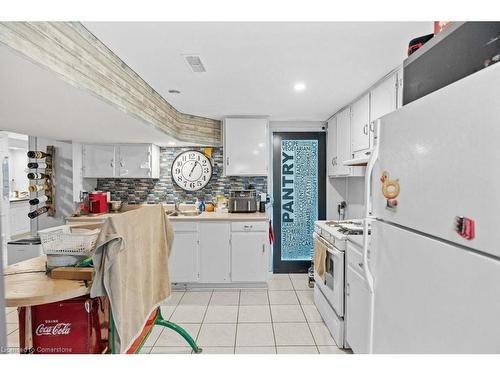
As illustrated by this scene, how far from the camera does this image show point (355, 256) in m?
1.96

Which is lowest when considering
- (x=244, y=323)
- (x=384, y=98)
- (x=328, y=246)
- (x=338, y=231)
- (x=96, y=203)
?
(x=244, y=323)

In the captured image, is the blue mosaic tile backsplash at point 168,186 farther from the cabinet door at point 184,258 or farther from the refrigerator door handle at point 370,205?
the refrigerator door handle at point 370,205

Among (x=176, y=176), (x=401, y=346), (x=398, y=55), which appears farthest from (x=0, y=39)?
(x=176, y=176)

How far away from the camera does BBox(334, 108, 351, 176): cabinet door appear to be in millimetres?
3066

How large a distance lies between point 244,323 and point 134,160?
257 cm

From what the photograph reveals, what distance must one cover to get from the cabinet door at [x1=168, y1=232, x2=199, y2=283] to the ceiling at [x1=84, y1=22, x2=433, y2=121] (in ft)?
5.58

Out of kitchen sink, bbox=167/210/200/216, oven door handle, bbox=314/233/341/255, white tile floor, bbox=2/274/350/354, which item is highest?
kitchen sink, bbox=167/210/200/216

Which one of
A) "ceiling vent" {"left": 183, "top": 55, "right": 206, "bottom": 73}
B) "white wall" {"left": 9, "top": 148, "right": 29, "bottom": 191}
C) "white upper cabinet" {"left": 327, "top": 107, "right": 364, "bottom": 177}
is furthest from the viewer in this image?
"white wall" {"left": 9, "top": 148, "right": 29, "bottom": 191}

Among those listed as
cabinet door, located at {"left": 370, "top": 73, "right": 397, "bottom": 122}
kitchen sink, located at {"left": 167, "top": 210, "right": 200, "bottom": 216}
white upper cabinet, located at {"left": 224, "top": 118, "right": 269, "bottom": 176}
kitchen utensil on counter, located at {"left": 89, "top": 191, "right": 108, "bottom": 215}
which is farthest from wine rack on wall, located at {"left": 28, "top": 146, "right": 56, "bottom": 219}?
cabinet door, located at {"left": 370, "top": 73, "right": 397, "bottom": 122}

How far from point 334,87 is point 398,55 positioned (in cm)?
72

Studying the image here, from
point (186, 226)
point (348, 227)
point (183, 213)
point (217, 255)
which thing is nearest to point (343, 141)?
point (348, 227)

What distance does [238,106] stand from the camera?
10.6 feet

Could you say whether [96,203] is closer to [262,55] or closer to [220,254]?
[220,254]

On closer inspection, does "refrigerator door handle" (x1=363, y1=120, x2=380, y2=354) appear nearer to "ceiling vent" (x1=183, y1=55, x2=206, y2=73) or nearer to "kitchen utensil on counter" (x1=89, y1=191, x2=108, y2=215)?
"ceiling vent" (x1=183, y1=55, x2=206, y2=73)
